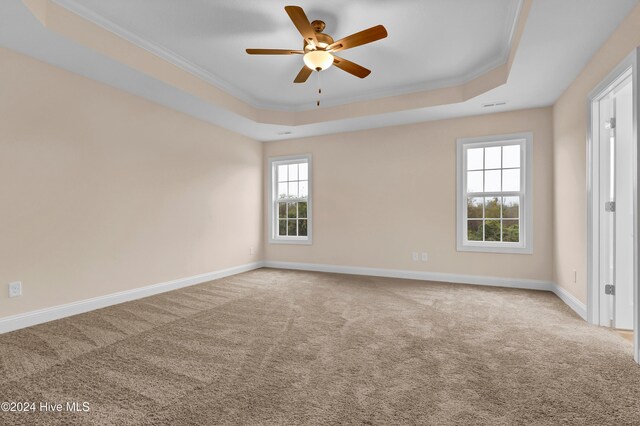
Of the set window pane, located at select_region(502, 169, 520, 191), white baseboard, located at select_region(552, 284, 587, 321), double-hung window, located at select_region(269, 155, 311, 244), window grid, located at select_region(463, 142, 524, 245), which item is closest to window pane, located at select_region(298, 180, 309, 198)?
double-hung window, located at select_region(269, 155, 311, 244)

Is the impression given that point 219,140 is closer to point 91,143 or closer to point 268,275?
point 91,143

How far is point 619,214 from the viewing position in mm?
2877

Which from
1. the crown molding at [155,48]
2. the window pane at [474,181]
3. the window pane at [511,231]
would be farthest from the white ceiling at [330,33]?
the window pane at [511,231]

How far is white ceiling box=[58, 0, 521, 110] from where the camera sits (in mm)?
2766

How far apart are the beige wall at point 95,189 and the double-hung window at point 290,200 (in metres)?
1.26

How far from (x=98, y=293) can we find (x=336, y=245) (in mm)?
3533

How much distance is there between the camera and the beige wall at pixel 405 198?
443 cm

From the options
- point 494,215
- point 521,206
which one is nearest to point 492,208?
point 494,215

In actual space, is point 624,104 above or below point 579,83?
below

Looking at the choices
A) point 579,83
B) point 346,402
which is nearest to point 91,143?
point 346,402

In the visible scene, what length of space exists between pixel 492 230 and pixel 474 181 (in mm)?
778

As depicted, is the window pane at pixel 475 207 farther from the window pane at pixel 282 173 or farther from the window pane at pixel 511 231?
the window pane at pixel 282 173

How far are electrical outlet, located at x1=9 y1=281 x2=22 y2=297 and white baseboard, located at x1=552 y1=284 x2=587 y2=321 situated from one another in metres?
5.36

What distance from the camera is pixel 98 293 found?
3.56 meters
